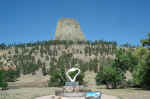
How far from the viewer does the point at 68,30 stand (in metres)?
97.6

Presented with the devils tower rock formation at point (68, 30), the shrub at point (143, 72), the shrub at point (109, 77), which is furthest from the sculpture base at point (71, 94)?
the devils tower rock formation at point (68, 30)

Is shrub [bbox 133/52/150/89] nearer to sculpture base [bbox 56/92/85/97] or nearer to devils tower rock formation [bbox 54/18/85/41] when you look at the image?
sculpture base [bbox 56/92/85/97]

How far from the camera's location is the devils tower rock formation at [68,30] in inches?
3836

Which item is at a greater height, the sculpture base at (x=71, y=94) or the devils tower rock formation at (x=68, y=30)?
the devils tower rock formation at (x=68, y=30)

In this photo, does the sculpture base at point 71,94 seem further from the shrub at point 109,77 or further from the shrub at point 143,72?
the shrub at point 109,77

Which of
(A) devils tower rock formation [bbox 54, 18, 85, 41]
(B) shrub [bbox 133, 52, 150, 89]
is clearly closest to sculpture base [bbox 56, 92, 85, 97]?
(B) shrub [bbox 133, 52, 150, 89]

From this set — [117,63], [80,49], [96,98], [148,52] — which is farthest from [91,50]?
[96,98]

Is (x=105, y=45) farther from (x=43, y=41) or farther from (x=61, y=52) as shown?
(x=43, y=41)

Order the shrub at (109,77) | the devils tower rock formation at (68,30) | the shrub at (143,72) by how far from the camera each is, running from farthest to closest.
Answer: the devils tower rock formation at (68,30) < the shrub at (109,77) < the shrub at (143,72)

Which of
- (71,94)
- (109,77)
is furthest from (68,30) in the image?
(71,94)

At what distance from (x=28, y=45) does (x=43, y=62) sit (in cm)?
2239

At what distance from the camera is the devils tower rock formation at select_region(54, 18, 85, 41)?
97438mm

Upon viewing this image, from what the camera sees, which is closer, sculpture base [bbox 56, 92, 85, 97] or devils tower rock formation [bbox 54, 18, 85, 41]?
sculpture base [bbox 56, 92, 85, 97]

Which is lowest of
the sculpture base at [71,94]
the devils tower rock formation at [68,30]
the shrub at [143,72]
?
the sculpture base at [71,94]
